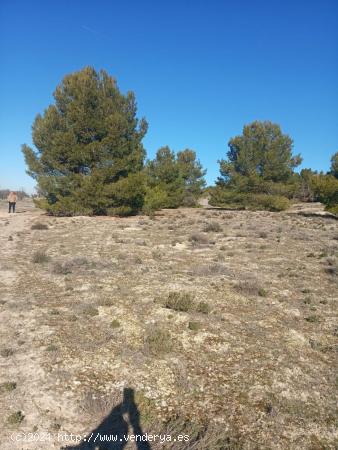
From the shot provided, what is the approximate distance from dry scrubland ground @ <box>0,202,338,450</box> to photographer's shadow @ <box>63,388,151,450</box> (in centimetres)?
13

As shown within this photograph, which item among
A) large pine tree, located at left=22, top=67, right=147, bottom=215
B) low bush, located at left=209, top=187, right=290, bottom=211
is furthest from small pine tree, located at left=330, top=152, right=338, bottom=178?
large pine tree, located at left=22, top=67, right=147, bottom=215

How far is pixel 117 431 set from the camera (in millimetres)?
5398

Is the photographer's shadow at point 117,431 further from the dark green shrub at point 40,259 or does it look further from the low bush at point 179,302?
the dark green shrub at point 40,259

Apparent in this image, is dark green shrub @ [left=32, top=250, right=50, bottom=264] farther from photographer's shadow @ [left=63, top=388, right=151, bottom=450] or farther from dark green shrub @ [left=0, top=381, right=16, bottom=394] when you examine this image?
photographer's shadow @ [left=63, top=388, right=151, bottom=450]

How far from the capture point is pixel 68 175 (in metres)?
30.8

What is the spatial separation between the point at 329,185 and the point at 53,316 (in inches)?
1136

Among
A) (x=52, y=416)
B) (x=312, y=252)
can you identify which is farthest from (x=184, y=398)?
(x=312, y=252)

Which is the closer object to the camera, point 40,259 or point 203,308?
point 203,308

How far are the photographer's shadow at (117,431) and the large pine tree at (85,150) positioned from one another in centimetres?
2565

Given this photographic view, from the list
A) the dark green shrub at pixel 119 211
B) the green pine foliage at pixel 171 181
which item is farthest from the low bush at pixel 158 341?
the green pine foliage at pixel 171 181

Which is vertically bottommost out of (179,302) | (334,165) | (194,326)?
(194,326)

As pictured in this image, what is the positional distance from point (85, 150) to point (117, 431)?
1078 inches

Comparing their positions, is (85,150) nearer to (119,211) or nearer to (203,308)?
(119,211)

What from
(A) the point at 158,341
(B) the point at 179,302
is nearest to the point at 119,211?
(B) the point at 179,302
